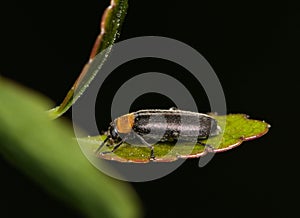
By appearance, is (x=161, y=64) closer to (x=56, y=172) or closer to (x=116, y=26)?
(x=116, y=26)

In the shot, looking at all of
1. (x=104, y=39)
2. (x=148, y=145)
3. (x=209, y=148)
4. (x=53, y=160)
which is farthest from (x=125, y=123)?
(x=53, y=160)

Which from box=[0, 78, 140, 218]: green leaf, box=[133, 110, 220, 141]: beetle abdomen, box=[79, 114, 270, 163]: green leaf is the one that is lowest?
box=[0, 78, 140, 218]: green leaf

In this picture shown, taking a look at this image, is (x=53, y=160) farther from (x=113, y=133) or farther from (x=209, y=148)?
(x=113, y=133)

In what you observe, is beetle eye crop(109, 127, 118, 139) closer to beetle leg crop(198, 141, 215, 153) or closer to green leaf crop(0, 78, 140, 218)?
beetle leg crop(198, 141, 215, 153)

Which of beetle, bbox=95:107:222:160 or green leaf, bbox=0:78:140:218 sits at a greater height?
beetle, bbox=95:107:222:160

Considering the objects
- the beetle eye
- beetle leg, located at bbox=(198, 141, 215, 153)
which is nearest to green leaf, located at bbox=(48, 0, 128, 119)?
beetle leg, located at bbox=(198, 141, 215, 153)

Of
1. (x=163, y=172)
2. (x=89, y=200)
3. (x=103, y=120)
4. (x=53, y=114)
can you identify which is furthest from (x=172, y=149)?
→ (x=103, y=120)

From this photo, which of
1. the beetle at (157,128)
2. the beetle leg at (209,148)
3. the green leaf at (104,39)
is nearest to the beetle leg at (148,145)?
the beetle at (157,128)

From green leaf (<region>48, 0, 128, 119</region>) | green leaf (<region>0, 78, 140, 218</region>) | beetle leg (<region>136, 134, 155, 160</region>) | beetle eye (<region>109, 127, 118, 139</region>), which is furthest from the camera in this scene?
beetle eye (<region>109, 127, 118, 139</region>)
